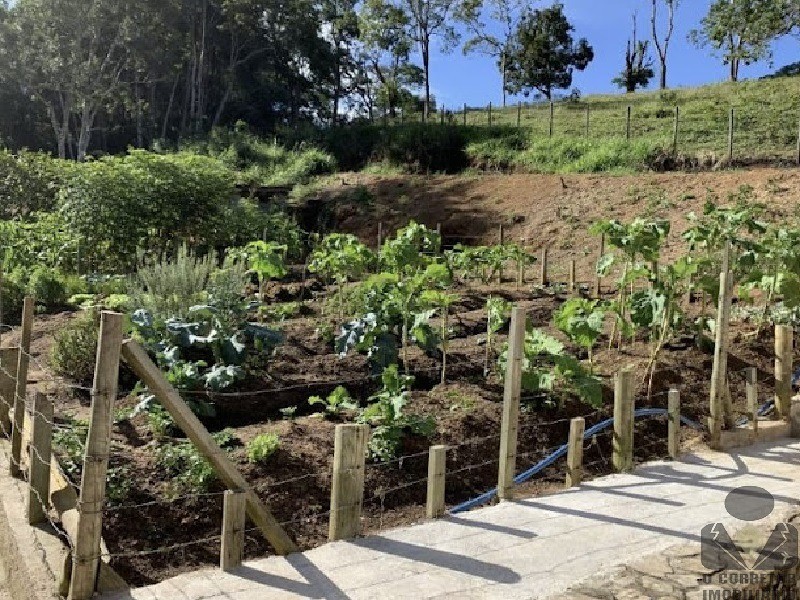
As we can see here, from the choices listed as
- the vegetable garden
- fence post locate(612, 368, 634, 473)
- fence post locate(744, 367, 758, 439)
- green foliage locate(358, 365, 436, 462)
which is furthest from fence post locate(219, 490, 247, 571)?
fence post locate(744, 367, 758, 439)

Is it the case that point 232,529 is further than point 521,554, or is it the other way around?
point 521,554

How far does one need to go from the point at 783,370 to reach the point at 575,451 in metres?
2.26

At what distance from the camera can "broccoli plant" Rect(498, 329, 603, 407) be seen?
18.5ft

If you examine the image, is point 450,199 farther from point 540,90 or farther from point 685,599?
point 540,90

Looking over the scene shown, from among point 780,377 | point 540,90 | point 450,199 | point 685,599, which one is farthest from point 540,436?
point 540,90

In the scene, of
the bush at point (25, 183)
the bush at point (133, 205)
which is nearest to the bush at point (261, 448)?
the bush at point (133, 205)

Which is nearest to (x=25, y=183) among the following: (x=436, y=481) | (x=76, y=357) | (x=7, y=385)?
(x=76, y=357)

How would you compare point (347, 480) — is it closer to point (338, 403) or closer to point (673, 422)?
point (338, 403)

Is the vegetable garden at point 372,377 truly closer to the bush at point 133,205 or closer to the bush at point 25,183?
the bush at point 133,205

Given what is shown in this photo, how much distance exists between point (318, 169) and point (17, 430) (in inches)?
925

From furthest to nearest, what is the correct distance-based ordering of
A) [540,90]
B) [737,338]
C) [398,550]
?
[540,90], [737,338], [398,550]

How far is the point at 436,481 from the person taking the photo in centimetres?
420

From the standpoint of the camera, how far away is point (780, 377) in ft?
19.7

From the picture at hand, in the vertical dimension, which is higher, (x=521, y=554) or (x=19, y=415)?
(x=19, y=415)
